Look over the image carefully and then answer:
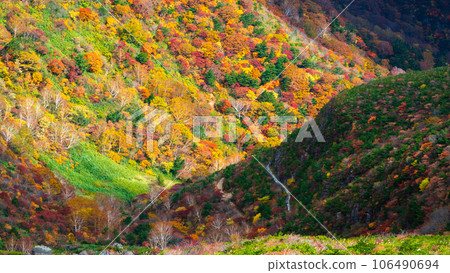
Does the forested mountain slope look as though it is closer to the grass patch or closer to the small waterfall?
the small waterfall

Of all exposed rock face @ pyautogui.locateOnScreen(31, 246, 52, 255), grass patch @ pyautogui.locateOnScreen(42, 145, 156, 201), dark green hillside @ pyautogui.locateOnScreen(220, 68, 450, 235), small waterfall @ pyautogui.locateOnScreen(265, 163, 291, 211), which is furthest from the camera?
grass patch @ pyautogui.locateOnScreen(42, 145, 156, 201)

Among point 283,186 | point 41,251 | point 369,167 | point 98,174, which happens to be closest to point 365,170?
point 369,167

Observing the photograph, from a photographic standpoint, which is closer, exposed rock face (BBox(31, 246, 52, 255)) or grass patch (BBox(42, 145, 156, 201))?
exposed rock face (BBox(31, 246, 52, 255))

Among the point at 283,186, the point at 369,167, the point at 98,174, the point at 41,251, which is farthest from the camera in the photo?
the point at 98,174

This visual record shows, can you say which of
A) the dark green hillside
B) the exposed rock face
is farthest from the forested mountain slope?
the exposed rock face

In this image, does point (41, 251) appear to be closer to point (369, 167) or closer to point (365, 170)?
point (365, 170)

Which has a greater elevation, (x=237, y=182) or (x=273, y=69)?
(x=273, y=69)

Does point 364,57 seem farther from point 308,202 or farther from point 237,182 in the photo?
point 308,202

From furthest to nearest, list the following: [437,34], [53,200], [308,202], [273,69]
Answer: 1. [437,34]
2. [273,69]
3. [53,200]
4. [308,202]

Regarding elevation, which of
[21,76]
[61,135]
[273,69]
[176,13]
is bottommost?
[61,135]

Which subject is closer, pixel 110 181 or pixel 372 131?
pixel 372 131

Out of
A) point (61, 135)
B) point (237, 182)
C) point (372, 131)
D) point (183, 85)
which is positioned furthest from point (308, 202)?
point (183, 85)
